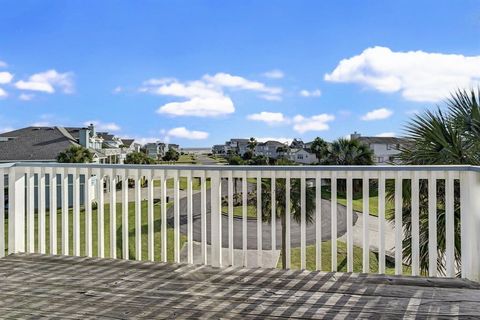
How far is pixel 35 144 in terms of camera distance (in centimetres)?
2469

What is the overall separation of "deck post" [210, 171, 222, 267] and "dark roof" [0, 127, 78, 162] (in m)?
24.0

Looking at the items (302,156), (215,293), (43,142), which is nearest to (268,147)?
(302,156)

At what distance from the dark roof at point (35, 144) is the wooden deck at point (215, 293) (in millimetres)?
23739

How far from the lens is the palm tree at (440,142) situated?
14.1 ft

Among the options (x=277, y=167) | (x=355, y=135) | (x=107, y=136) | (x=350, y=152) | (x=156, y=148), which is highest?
(x=107, y=136)

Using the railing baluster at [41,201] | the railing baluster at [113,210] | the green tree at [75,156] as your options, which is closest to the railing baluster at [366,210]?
the railing baluster at [113,210]

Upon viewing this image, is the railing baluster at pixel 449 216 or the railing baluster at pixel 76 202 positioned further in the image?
the railing baluster at pixel 76 202

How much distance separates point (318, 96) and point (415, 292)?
48.8 ft

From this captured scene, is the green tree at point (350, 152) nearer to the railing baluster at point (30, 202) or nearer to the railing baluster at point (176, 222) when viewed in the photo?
the railing baluster at point (176, 222)

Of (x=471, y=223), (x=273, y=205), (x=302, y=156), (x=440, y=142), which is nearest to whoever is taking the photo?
(x=471, y=223)

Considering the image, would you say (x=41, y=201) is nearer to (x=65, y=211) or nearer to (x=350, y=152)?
(x=65, y=211)

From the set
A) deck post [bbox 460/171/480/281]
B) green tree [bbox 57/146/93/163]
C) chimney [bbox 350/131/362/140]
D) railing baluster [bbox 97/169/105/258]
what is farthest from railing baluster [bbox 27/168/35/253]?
chimney [bbox 350/131/362/140]

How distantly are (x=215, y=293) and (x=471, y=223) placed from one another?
6.57 ft

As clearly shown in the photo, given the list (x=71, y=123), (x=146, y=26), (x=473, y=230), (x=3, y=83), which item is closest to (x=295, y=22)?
(x=146, y=26)
